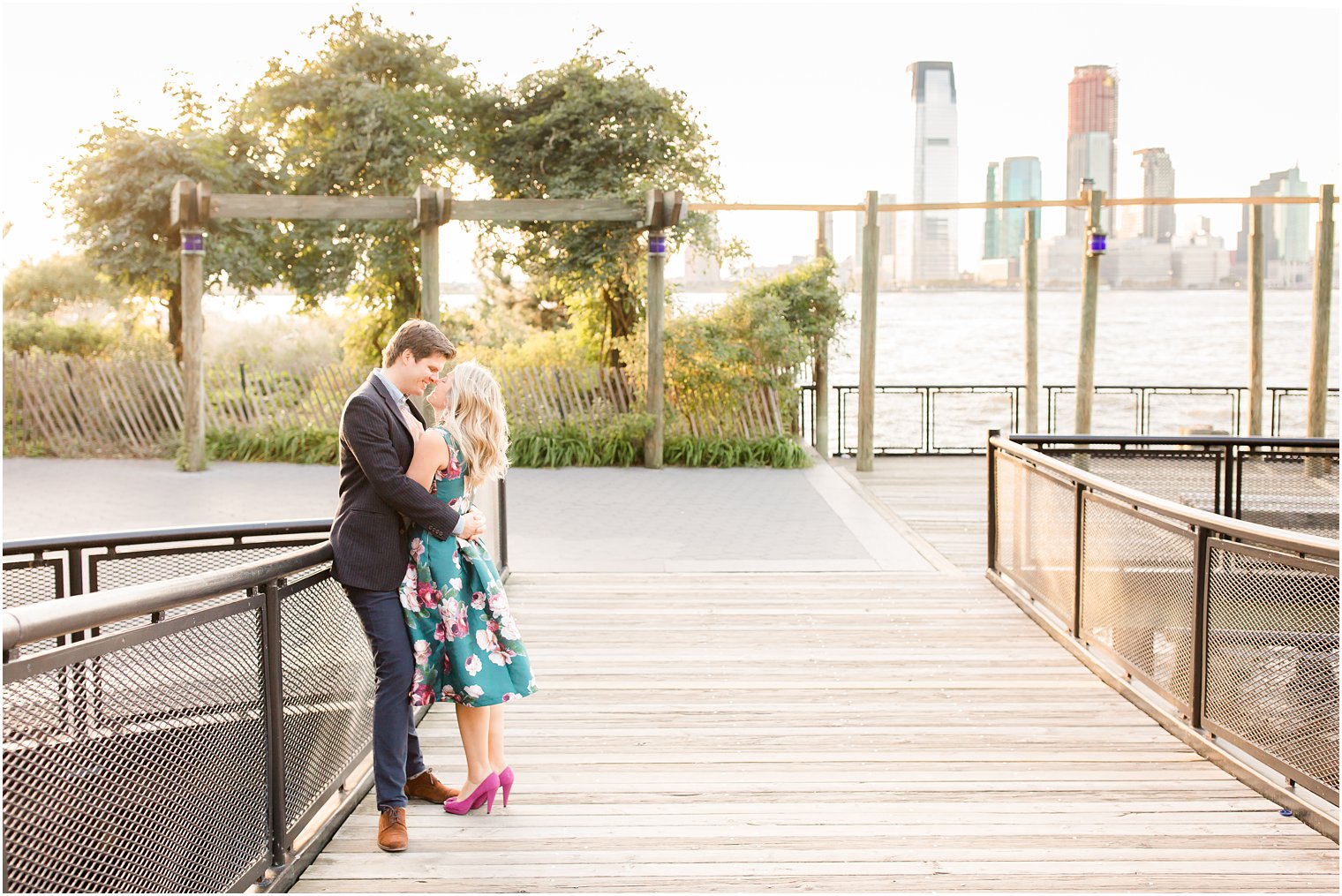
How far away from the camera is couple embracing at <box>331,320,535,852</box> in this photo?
3.94m

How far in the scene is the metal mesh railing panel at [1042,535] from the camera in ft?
22.3

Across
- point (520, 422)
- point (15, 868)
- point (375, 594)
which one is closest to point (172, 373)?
point (520, 422)

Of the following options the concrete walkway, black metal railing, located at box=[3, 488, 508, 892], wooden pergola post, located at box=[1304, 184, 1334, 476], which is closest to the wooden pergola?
the concrete walkway

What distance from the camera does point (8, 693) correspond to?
289 centimetres

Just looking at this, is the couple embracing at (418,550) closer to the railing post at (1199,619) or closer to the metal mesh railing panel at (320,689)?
the metal mesh railing panel at (320,689)

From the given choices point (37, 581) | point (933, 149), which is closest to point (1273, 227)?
point (933, 149)

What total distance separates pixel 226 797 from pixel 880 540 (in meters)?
6.91

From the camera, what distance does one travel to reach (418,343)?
13.2ft

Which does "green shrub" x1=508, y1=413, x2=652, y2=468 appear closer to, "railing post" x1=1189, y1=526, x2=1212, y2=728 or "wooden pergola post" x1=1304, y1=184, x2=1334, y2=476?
"wooden pergola post" x1=1304, y1=184, x2=1334, y2=476

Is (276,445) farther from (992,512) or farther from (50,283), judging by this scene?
(50,283)

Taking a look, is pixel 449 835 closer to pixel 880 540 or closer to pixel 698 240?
pixel 880 540

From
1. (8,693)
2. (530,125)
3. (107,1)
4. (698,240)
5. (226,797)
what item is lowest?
(226,797)

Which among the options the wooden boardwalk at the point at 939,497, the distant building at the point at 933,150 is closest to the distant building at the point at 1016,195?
the distant building at the point at 933,150

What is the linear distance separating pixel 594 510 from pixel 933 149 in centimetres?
1886
